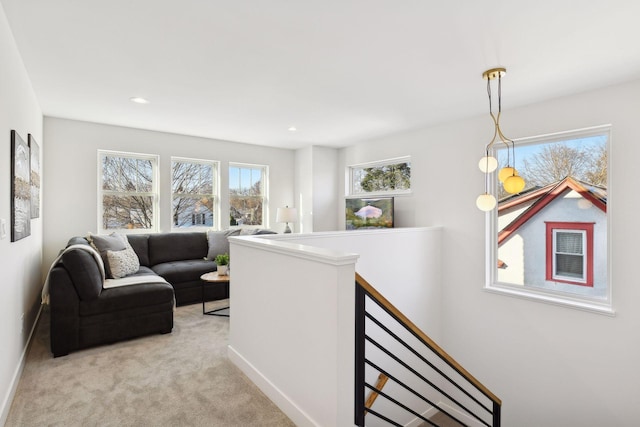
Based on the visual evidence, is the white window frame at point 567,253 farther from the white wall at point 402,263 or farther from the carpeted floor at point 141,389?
the carpeted floor at point 141,389

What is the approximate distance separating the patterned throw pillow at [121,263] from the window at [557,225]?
13.8ft

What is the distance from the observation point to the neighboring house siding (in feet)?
10.3

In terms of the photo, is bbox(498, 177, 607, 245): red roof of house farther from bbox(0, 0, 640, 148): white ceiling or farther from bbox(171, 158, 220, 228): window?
bbox(171, 158, 220, 228): window

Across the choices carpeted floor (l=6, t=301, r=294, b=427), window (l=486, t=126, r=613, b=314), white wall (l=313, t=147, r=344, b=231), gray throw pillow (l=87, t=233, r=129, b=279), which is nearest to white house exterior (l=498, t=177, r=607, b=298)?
window (l=486, t=126, r=613, b=314)

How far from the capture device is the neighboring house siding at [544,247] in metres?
3.13

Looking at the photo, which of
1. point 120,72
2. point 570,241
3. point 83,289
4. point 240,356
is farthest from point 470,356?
point 120,72

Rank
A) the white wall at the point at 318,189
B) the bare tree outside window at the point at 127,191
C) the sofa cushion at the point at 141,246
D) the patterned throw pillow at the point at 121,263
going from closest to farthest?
1. the patterned throw pillow at the point at 121,263
2. the sofa cushion at the point at 141,246
3. the bare tree outside window at the point at 127,191
4. the white wall at the point at 318,189

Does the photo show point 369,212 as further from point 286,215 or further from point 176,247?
point 176,247

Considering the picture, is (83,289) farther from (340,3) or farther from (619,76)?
(619,76)

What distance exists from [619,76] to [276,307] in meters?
3.34

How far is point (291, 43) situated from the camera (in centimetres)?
225

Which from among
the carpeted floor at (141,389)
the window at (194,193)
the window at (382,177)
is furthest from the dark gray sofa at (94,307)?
the window at (382,177)

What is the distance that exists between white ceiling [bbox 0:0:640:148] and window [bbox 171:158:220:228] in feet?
4.96

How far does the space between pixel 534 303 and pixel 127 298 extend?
4.10 metres
